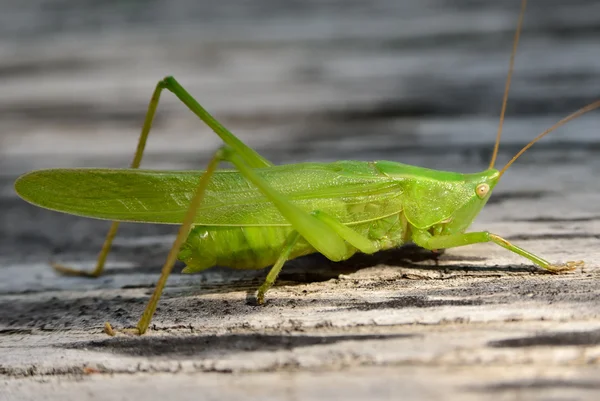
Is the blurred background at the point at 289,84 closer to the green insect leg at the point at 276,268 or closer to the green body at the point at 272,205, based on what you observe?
the green body at the point at 272,205

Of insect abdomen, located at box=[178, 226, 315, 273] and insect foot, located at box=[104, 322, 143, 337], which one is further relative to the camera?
insect abdomen, located at box=[178, 226, 315, 273]

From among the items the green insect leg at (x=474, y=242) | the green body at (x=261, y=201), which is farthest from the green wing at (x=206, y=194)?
the green insect leg at (x=474, y=242)

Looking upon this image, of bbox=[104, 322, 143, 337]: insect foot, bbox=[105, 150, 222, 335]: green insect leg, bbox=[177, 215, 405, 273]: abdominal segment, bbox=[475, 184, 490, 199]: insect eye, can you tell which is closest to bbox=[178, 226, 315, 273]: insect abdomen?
bbox=[177, 215, 405, 273]: abdominal segment

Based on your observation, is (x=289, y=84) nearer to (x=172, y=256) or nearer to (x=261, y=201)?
(x=261, y=201)

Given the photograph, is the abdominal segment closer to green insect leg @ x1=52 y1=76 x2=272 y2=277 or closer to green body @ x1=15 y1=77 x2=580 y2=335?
green body @ x1=15 y1=77 x2=580 y2=335

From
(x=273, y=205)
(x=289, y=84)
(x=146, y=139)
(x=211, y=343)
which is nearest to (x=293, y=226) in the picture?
(x=273, y=205)

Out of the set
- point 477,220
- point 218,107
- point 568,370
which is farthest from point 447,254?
point 218,107

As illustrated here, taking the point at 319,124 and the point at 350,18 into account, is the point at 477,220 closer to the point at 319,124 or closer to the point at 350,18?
the point at 319,124
